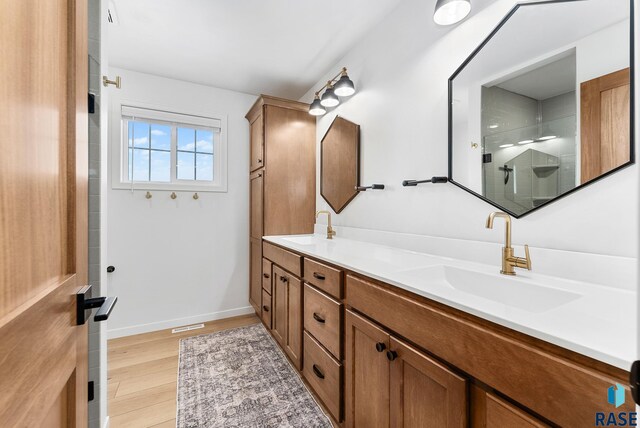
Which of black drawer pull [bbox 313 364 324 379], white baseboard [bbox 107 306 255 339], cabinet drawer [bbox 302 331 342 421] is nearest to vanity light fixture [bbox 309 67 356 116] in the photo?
cabinet drawer [bbox 302 331 342 421]

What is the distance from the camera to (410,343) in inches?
36.8

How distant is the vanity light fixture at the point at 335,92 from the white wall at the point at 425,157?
0.11 m

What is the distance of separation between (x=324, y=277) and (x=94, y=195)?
1.15m

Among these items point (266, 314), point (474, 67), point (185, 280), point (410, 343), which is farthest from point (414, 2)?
point (185, 280)

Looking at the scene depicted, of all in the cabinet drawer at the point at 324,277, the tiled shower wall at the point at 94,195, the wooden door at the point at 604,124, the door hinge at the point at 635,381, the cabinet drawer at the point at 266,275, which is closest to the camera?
the door hinge at the point at 635,381

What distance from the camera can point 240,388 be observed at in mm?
1741

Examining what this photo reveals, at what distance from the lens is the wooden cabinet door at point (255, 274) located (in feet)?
8.86

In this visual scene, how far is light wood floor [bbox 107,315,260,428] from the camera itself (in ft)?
5.07

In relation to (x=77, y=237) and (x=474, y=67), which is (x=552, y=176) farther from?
(x=77, y=237)

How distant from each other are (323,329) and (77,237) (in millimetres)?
1174

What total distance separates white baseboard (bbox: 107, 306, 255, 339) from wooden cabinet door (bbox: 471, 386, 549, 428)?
269cm

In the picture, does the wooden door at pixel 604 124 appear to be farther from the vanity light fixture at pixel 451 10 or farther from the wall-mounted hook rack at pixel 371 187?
the wall-mounted hook rack at pixel 371 187

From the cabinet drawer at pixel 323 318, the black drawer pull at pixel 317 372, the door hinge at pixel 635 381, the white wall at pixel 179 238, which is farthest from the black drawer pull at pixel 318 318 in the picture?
the white wall at pixel 179 238

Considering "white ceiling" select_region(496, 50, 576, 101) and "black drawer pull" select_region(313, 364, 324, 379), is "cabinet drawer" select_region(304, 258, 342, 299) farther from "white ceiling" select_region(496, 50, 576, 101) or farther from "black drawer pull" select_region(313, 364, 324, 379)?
"white ceiling" select_region(496, 50, 576, 101)
